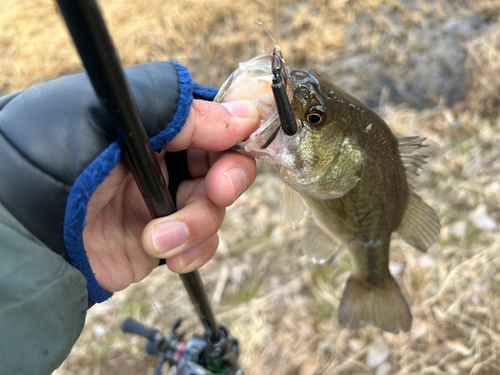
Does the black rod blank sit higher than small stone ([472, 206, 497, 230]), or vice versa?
the black rod blank

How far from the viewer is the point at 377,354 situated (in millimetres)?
2617

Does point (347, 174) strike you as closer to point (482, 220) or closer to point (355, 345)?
point (355, 345)

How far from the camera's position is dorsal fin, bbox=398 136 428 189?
5.29ft

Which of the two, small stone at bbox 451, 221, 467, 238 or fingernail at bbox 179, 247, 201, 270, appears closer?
fingernail at bbox 179, 247, 201, 270

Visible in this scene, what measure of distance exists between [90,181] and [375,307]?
1.55 meters

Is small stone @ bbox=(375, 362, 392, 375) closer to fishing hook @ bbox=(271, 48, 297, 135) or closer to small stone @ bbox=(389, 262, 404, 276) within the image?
small stone @ bbox=(389, 262, 404, 276)

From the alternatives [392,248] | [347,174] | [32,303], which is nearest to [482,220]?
[392,248]

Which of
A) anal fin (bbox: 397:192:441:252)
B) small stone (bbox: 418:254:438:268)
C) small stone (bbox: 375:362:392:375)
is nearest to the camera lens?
anal fin (bbox: 397:192:441:252)

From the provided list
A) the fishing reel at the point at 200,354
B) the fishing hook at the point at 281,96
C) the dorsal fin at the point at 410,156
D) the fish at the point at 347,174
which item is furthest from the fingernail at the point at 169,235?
the dorsal fin at the point at 410,156

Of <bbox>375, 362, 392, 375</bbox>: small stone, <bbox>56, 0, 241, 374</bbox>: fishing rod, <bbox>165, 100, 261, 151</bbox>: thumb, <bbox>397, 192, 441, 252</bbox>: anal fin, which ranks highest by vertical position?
<bbox>56, 0, 241, 374</bbox>: fishing rod

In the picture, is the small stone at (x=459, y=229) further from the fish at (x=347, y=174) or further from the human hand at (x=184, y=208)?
the human hand at (x=184, y=208)

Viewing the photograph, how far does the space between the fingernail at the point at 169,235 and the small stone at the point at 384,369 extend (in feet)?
6.45

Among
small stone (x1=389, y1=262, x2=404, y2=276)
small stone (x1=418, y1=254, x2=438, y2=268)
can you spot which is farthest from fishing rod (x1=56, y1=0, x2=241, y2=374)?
small stone (x1=418, y1=254, x2=438, y2=268)

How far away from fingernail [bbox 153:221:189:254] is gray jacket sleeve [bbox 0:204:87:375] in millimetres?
288
